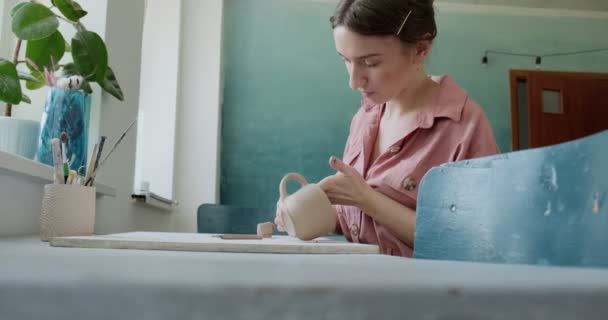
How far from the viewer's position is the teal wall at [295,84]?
3.84 m

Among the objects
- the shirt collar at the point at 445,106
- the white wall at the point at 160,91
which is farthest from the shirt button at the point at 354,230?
the white wall at the point at 160,91

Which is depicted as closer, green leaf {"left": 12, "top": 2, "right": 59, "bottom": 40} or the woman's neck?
green leaf {"left": 12, "top": 2, "right": 59, "bottom": 40}

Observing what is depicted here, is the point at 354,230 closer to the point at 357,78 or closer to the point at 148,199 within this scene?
the point at 357,78

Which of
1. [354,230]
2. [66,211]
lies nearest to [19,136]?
[66,211]

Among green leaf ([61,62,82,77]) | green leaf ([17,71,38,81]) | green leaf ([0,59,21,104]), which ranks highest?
green leaf ([61,62,82,77])

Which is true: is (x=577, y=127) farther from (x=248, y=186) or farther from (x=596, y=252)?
(x=596, y=252)

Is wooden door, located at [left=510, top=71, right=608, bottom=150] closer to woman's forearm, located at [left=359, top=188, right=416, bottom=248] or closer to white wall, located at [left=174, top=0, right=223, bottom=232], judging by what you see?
white wall, located at [left=174, top=0, right=223, bottom=232]

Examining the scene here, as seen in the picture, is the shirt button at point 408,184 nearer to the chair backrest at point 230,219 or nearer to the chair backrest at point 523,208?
the chair backrest at point 523,208

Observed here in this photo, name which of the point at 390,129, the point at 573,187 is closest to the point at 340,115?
the point at 390,129

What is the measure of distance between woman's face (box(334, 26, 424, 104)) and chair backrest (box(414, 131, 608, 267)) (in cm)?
63

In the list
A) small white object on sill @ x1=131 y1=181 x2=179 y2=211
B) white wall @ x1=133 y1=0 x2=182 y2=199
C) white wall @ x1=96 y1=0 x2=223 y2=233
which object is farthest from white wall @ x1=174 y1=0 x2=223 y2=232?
small white object on sill @ x1=131 y1=181 x2=179 y2=211

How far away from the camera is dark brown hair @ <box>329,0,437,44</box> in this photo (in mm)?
1242

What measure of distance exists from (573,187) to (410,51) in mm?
951

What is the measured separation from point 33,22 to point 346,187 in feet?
2.77
